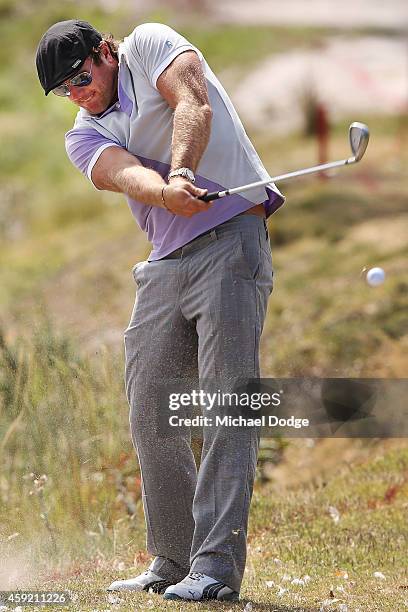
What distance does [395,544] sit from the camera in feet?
18.7

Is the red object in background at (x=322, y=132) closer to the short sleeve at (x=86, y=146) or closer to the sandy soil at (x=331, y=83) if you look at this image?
the sandy soil at (x=331, y=83)

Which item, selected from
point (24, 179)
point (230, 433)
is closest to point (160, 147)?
point (230, 433)

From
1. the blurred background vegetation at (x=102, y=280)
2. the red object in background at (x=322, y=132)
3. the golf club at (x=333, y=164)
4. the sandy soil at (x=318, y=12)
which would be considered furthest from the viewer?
the sandy soil at (x=318, y=12)

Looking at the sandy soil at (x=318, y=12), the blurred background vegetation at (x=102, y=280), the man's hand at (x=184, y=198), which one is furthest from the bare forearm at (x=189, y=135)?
the sandy soil at (x=318, y=12)

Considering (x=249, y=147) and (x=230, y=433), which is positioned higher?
(x=249, y=147)

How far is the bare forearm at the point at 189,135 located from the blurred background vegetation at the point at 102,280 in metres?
1.77

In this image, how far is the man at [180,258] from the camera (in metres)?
4.37

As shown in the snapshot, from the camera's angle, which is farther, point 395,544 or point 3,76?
point 3,76

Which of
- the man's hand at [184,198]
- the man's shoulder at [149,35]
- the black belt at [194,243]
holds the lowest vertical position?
the black belt at [194,243]

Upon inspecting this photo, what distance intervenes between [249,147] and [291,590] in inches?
64.3

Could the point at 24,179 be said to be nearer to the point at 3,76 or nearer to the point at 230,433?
the point at 3,76

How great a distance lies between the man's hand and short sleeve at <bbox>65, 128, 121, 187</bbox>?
19.7 inches

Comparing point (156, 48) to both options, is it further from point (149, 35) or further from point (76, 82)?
point (76, 82)

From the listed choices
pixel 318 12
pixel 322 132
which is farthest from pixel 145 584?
pixel 318 12
